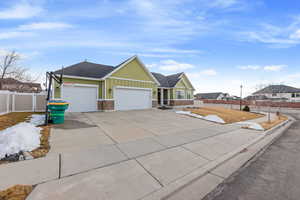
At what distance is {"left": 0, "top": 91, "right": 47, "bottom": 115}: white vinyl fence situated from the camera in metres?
8.59

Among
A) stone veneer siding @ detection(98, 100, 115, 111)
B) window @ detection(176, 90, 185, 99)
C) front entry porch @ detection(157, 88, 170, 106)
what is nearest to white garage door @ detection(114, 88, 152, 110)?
stone veneer siding @ detection(98, 100, 115, 111)

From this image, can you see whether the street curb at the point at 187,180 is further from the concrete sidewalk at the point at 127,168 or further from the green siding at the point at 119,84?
the green siding at the point at 119,84

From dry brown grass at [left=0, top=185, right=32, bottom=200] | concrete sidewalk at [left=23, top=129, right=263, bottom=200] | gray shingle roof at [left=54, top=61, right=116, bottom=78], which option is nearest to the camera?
dry brown grass at [left=0, top=185, right=32, bottom=200]

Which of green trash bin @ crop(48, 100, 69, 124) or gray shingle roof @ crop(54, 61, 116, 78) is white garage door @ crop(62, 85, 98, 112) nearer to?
gray shingle roof @ crop(54, 61, 116, 78)

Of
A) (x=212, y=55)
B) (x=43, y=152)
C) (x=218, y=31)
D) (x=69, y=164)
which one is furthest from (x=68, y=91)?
(x=212, y=55)

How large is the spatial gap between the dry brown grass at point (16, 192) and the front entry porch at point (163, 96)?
1693 centimetres

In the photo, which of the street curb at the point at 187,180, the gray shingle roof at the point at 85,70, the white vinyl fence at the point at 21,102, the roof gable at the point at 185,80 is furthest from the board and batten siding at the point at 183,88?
the white vinyl fence at the point at 21,102

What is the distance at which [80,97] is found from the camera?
11125 millimetres

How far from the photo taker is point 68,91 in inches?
417

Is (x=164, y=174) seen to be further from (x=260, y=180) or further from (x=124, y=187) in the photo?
(x=260, y=180)

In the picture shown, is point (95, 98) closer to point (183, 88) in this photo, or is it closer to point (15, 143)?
point (15, 143)

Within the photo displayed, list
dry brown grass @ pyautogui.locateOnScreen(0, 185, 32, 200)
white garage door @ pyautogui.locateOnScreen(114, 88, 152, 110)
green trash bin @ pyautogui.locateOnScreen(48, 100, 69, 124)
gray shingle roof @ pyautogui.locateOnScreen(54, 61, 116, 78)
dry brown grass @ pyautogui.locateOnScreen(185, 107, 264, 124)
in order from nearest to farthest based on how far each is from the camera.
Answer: dry brown grass @ pyautogui.locateOnScreen(0, 185, 32, 200)
green trash bin @ pyautogui.locateOnScreen(48, 100, 69, 124)
dry brown grass @ pyautogui.locateOnScreen(185, 107, 264, 124)
gray shingle roof @ pyautogui.locateOnScreen(54, 61, 116, 78)
white garage door @ pyautogui.locateOnScreen(114, 88, 152, 110)

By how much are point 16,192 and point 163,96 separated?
57.9 feet

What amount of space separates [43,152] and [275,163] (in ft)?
21.1
